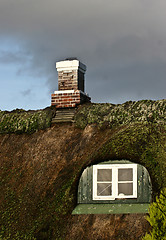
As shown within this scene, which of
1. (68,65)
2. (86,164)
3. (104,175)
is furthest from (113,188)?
(68,65)

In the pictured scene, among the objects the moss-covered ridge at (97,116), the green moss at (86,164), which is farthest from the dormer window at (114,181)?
Result: the moss-covered ridge at (97,116)

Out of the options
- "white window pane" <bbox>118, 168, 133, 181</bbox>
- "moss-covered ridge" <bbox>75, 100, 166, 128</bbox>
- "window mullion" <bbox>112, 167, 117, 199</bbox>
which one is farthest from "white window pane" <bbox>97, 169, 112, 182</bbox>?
"moss-covered ridge" <bbox>75, 100, 166, 128</bbox>

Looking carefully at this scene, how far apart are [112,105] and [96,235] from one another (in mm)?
4883

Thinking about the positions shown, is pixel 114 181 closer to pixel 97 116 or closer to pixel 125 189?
pixel 125 189

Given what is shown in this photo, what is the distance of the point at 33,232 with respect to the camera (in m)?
11.8

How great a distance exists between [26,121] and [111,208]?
5.11m

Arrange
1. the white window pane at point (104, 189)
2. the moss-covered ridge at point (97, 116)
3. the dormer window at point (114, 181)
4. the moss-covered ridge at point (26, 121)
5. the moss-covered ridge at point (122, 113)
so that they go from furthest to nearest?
the moss-covered ridge at point (26, 121) → the moss-covered ridge at point (97, 116) → the moss-covered ridge at point (122, 113) → the white window pane at point (104, 189) → the dormer window at point (114, 181)

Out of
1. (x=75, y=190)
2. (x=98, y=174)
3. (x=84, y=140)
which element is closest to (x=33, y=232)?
(x=75, y=190)

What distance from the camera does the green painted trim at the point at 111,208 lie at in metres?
11.3

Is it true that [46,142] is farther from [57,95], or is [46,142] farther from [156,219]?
[156,219]

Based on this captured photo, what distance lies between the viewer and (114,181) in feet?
39.7

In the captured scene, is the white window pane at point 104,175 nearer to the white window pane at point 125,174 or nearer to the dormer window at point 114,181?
the dormer window at point 114,181

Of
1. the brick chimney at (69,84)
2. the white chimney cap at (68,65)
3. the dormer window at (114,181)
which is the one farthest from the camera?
the white chimney cap at (68,65)

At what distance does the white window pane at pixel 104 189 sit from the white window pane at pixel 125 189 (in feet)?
0.92
